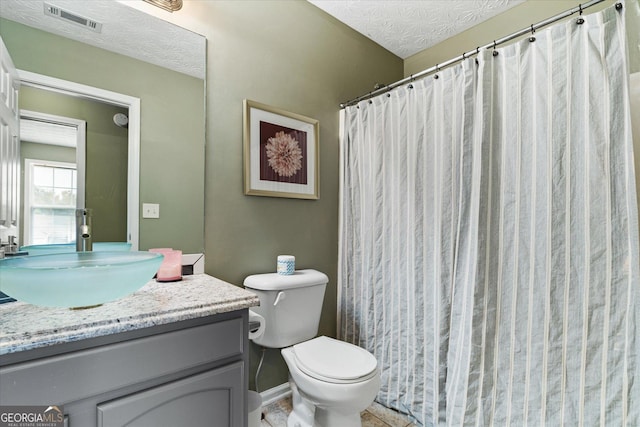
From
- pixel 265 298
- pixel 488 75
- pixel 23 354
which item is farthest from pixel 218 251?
pixel 488 75

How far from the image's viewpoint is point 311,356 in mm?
1409

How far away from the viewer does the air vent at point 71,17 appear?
112cm

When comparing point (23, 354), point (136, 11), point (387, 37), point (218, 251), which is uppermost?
point (387, 37)

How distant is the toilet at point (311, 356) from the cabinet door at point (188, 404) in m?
0.41

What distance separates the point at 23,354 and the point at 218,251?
2.96ft

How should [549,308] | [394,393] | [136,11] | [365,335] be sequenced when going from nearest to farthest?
1. [549,308]
2. [136,11]
3. [394,393]
4. [365,335]

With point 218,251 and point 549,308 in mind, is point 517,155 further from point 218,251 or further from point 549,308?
point 218,251

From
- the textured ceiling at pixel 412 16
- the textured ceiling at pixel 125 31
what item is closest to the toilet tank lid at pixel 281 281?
the textured ceiling at pixel 125 31

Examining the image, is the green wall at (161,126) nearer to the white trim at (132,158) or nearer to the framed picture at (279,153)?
the white trim at (132,158)

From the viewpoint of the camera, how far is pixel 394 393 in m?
1.72

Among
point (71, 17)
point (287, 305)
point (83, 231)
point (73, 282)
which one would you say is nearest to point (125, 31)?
point (71, 17)

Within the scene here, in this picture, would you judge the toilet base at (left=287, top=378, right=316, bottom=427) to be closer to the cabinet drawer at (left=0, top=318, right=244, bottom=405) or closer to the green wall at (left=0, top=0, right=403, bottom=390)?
the green wall at (left=0, top=0, right=403, bottom=390)

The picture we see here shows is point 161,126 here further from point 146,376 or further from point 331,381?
point 331,381

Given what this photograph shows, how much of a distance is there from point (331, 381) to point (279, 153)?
125 centimetres
